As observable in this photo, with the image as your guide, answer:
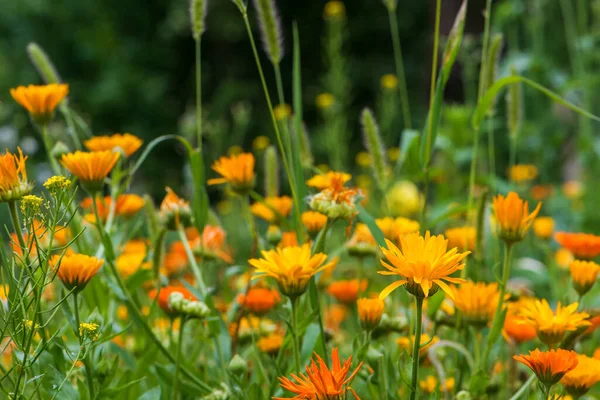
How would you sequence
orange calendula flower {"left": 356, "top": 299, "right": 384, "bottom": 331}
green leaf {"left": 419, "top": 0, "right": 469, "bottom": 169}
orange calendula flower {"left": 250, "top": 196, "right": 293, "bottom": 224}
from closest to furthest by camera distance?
1. orange calendula flower {"left": 356, "top": 299, "right": 384, "bottom": 331}
2. green leaf {"left": 419, "top": 0, "right": 469, "bottom": 169}
3. orange calendula flower {"left": 250, "top": 196, "right": 293, "bottom": 224}

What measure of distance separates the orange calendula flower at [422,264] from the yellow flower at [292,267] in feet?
0.31

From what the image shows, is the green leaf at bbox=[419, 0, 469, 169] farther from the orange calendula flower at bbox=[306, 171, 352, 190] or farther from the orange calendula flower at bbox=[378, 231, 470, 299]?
the orange calendula flower at bbox=[378, 231, 470, 299]

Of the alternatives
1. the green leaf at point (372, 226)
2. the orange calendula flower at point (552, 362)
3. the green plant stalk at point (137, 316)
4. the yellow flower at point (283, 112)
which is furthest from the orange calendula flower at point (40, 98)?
the orange calendula flower at point (552, 362)

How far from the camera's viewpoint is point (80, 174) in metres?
0.89

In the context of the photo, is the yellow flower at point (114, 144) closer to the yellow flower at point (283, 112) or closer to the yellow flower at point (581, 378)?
the yellow flower at point (283, 112)

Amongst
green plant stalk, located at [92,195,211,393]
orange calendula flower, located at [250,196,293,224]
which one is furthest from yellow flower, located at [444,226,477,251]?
green plant stalk, located at [92,195,211,393]

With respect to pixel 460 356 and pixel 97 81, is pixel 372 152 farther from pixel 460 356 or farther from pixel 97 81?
pixel 97 81

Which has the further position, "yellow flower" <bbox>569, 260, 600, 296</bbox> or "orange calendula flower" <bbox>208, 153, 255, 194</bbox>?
"orange calendula flower" <bbox>208, 153, 255, 194</bbox>

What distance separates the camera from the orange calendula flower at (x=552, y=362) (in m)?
0.69

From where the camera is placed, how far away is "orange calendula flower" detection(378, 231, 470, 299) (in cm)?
63

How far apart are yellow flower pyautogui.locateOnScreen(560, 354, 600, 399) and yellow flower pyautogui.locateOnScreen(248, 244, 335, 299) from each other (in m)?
0.29

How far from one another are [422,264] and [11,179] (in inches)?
16.6

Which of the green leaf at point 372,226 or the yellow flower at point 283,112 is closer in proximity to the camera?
the green leaf at point 372,226

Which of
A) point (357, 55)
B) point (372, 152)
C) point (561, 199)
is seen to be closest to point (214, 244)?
point (372, 152)
